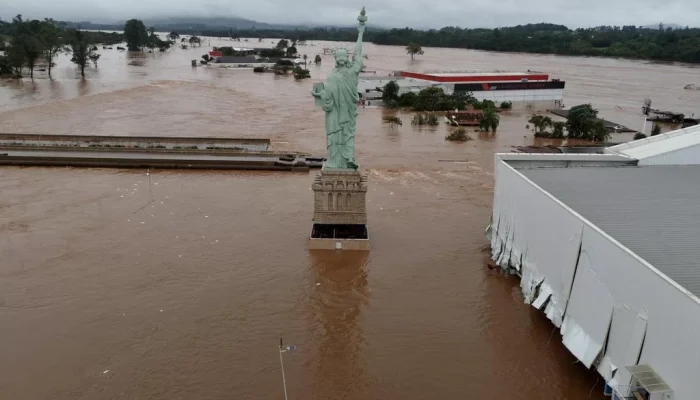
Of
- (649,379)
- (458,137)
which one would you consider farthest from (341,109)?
(458,137)

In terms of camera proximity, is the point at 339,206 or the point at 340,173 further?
the point at 339,206

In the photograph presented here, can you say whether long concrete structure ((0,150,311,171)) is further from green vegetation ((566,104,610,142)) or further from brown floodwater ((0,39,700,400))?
green vegetation ((566,104,610,142))

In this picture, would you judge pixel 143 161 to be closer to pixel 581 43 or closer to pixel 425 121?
pixel 425 121

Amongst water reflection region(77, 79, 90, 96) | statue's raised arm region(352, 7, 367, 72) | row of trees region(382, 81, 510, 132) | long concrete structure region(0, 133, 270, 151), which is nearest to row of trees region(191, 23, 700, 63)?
row of trees region(382, 81, 510, 132)

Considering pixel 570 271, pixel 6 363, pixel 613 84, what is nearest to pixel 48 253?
pixel 6 363

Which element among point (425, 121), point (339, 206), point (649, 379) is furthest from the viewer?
point (425, 121)

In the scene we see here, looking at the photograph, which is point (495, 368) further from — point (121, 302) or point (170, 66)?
point (170, 66)

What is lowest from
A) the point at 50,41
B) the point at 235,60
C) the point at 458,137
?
the point at 458,137
